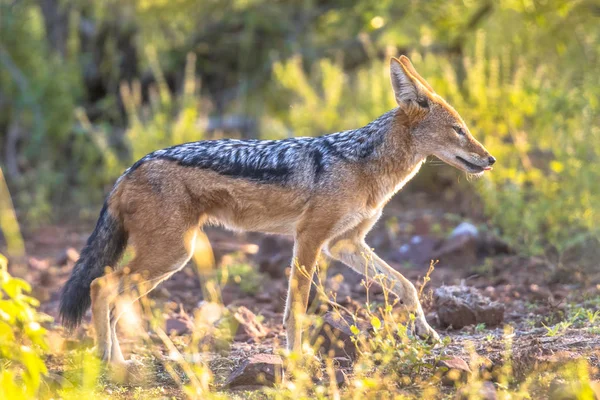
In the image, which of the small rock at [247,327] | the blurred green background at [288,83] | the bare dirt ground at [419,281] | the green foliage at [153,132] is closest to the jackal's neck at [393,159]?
the bare dirt ground at [419,281]

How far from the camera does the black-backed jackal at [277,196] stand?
5699 mm

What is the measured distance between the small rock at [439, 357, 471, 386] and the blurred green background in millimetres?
4010

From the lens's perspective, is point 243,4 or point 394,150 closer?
point 394,150

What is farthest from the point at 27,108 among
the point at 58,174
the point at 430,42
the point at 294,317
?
the point at 294,317

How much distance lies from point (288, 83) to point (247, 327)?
6.00 meters

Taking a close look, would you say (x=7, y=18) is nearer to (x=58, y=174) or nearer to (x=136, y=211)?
(x=58, y=174)

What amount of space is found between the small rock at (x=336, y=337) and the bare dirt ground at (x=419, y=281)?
0.29 metres

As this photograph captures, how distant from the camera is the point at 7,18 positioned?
1365cm

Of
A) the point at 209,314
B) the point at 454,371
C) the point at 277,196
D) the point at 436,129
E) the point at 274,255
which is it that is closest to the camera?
the point at 454,371

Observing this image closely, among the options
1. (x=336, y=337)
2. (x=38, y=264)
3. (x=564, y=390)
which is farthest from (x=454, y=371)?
(x=38, y=264)

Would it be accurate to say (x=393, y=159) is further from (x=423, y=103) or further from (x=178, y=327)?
(x=178, y=327)

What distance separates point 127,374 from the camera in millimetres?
5285

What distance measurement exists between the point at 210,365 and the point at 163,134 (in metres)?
5.80

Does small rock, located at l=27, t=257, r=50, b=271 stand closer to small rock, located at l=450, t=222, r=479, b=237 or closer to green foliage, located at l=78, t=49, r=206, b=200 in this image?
green foliage, located at l=78, t=49, r=206, b=200
